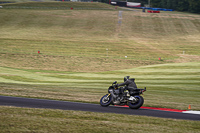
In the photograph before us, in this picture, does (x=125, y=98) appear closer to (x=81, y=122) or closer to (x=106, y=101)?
(x=106, y=101)

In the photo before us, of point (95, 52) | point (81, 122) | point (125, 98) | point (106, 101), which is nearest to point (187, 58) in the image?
point (95, 52)

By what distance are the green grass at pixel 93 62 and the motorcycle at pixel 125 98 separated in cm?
207

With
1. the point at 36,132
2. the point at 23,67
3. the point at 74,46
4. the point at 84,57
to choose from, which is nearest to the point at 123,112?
the point at 36,132

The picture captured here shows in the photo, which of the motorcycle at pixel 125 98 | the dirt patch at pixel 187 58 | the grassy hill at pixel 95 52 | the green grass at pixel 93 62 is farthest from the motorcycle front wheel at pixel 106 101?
the dirt patch at pixel 187 58

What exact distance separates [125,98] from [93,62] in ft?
115

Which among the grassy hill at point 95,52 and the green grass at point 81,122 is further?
the grassy hill at point 95,52

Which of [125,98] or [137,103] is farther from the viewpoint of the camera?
[125,98]

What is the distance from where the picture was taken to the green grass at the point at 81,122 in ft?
34.3

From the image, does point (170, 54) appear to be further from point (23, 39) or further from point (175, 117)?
point (175, 117)

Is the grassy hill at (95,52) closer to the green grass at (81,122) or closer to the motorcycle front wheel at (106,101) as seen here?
the motorcycle front wheel at (106,101)

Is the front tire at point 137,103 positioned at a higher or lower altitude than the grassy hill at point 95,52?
higher

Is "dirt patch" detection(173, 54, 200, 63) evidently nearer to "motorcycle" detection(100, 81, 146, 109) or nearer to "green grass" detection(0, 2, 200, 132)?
"green grass" detection(0, 2, 200, 132)

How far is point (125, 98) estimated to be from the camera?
1524cm

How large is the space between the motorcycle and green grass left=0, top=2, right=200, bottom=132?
2.07 m
